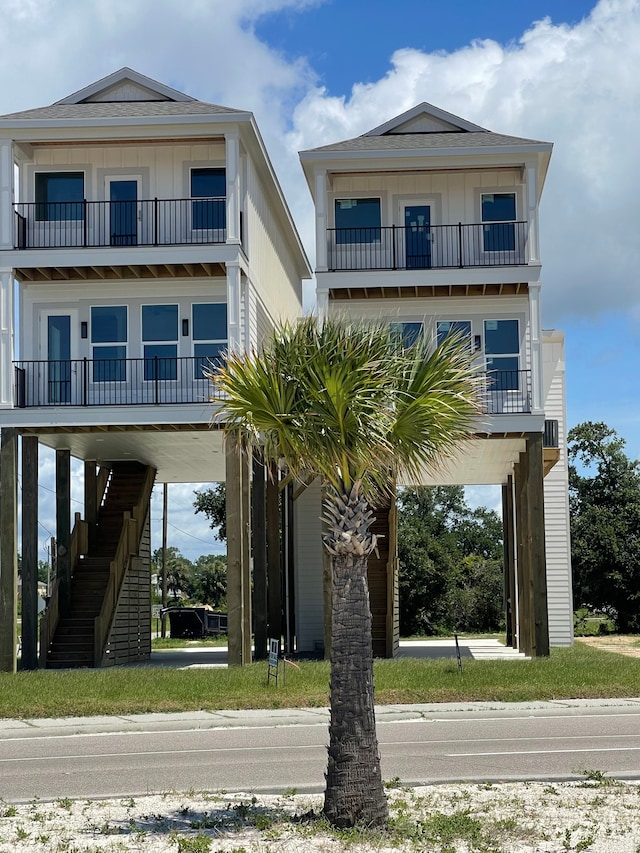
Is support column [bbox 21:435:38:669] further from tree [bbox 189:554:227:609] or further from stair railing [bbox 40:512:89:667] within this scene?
tree [bbox 189:554:227:609]

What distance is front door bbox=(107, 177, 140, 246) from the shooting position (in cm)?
2931

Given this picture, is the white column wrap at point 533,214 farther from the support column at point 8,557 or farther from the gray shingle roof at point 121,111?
the support column at point 8,557

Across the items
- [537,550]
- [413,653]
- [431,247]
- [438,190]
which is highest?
[438,190]

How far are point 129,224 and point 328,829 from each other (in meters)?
21.8

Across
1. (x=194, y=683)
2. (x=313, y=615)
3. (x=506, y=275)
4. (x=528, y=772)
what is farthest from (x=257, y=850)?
(x=313, y=615)

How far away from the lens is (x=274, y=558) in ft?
106

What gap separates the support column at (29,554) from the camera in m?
27.8

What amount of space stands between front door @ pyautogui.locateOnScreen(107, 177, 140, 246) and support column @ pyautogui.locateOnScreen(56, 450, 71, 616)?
6.17 metres

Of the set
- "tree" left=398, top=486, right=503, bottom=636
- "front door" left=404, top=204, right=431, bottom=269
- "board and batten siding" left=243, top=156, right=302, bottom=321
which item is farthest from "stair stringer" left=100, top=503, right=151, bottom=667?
"tree" left=398, top=486, right=503, bottom=636

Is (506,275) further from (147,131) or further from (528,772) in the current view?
(528,772)

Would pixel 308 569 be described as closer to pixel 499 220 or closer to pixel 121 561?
pixel 121 561

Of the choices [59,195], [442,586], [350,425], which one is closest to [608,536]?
[442,586]

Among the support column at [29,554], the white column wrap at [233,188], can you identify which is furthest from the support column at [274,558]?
the white column wrap at [233,188]

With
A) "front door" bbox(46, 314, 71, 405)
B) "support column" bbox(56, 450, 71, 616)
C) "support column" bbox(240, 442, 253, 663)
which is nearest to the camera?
"support column" bbox(240, 442, 253, 663)
